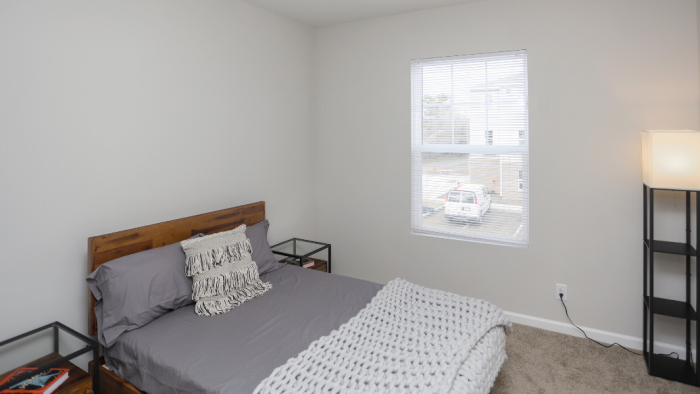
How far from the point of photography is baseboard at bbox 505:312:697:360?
2.68 metres

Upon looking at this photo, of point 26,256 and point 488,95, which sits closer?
point 26,256

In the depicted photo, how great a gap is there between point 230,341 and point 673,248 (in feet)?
8.77

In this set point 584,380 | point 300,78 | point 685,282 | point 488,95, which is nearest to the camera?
point 584,380

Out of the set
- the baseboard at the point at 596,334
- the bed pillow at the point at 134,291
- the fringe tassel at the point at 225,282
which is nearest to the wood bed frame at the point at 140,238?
the bed pillow at the point at 134,291

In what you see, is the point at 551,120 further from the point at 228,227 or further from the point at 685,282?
the point at 228,227

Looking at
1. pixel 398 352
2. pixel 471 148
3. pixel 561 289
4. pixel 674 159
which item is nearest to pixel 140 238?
pixel 398 352

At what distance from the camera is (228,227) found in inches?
119

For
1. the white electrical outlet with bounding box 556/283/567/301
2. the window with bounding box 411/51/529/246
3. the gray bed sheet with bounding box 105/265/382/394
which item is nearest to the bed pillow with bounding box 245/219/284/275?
the gray bed sheet with bounding box 105/265/382/394

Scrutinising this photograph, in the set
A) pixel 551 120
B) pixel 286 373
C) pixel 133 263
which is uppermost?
pixel 551 120

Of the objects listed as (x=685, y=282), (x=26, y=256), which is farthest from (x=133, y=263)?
(x=685, y=282)

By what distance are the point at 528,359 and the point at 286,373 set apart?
183cm

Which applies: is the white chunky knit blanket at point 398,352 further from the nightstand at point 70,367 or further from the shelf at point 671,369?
the shelf at point 671,369

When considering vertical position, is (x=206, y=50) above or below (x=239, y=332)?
above

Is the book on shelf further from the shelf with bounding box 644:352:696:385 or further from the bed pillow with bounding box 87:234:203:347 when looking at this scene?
the shelf with bounding box 644:352:696:385
